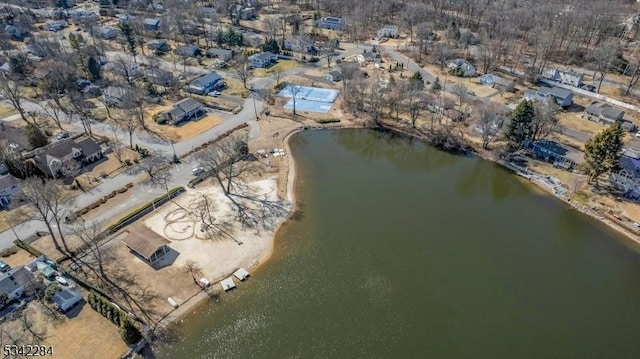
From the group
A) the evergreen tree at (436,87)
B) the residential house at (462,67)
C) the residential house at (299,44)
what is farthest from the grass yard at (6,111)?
the residential house at (462,67)

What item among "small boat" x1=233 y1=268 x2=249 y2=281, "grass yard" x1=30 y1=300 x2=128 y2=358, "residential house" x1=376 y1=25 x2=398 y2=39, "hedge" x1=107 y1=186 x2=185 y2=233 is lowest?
"grass yard" x1=30 y1=300 x2=128 y2=358

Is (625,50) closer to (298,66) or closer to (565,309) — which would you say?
(298,66)

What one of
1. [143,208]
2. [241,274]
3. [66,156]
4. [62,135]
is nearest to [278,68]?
[62,135]

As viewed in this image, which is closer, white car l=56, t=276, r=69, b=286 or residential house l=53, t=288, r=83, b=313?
residential house l=53, t=288, r=83, b=313

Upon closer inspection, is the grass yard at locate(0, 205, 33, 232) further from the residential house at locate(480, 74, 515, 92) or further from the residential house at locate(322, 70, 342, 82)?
the residential house at locate(480, 74, 515, 92)

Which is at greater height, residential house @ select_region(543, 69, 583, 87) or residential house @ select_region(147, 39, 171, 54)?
residential house @ select_region(543, 69, 583, 87)

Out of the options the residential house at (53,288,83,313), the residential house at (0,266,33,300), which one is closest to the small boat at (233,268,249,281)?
the residential house at (53,288,83,313)

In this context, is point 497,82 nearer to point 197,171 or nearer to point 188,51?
point 197,171
